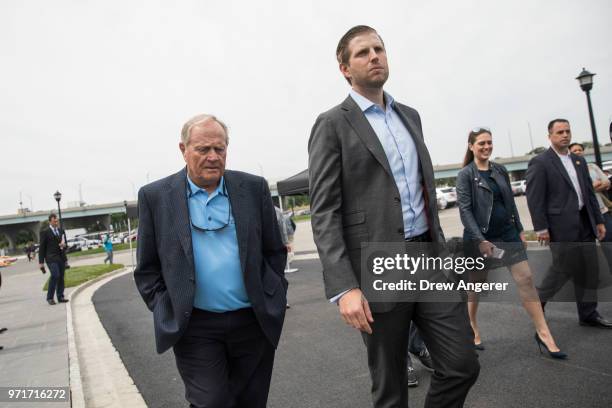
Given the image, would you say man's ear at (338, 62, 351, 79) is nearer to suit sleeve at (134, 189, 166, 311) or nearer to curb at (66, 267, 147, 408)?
suit sleeve at (134, 189, 166, 311)

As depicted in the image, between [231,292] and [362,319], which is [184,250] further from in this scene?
[362,319]

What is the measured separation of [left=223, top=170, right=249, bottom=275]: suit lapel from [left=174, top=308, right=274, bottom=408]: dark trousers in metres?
0.32

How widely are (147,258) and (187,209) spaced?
1.18 feet

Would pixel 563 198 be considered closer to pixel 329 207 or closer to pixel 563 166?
pixel 563 166

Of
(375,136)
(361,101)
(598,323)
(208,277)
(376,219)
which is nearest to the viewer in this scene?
(376,219)

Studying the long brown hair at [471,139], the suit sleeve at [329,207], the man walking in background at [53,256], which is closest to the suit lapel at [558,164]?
the long brown hair at [471,139]

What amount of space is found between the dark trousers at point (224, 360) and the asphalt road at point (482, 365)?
113 centimetres

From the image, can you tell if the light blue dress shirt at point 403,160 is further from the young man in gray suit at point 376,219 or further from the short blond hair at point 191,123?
the short blond hair at point 191,123

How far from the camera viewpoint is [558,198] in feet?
A: 13.9

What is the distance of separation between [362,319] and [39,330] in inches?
284

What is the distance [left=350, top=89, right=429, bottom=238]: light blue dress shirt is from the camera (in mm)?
2045

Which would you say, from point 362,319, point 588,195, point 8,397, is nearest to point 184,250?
point 362,319

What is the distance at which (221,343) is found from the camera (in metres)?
2.31

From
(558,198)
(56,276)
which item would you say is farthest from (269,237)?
(56,276)
